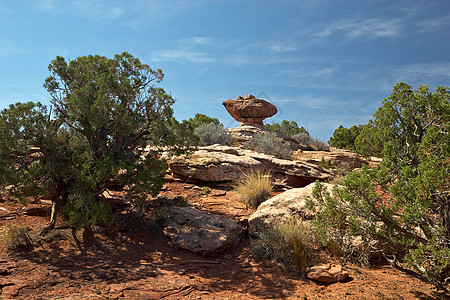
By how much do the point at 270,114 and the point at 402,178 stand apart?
27059mm

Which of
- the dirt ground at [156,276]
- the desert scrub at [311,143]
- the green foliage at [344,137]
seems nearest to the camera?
the dirt ground at [156,276]

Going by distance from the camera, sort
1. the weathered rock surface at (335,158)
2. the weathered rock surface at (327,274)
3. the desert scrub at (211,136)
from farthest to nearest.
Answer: the weathered rock surface at (335,158) → the desert scrub at (211,136) → the weathered rock surface at (327,274)

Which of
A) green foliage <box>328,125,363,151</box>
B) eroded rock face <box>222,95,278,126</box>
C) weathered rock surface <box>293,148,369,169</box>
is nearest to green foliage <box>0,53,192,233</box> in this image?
weathered rock surface <box>293,148,369,169</box>

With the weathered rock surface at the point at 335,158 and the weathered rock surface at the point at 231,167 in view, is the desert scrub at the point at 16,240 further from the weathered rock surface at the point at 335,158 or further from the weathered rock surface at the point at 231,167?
the weathered rock surface at the point at 335,158

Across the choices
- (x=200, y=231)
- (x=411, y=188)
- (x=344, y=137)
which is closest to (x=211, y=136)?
(x=200, y=231)

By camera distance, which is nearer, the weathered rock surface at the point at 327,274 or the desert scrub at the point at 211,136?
the weathered rock surface at the point at 327,274

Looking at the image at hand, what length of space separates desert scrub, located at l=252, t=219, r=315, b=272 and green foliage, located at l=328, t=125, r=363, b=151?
3333 cm

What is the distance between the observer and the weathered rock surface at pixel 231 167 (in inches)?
465

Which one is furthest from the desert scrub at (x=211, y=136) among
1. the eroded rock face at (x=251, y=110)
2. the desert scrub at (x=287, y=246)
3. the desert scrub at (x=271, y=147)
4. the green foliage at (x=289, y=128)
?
the green foliage at (x=289, y=128)

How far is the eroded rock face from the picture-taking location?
30875mm

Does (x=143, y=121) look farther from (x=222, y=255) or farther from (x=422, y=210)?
(x=422, y=210)

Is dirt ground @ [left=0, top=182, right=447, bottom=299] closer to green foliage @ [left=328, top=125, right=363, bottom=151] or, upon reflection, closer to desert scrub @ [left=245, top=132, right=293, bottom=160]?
desert scrub @ [left=245, top=132, right=293, bottom=160]

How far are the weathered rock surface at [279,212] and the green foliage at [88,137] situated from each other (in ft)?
8.69

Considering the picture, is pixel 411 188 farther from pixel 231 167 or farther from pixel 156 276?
pixel 231 167
